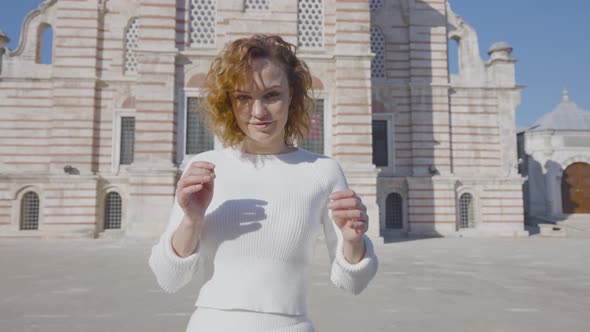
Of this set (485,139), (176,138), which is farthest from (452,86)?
(176,138)

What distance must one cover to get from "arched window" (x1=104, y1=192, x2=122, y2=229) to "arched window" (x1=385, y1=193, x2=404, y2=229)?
37.5 ft

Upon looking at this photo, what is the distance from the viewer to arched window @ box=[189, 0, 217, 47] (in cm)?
1438

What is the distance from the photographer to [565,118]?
24.0 metres

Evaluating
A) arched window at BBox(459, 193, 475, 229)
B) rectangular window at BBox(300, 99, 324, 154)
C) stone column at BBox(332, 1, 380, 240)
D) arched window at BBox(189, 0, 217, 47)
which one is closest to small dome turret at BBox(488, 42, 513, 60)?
arched window at BBox(459, 193, 475, 229)

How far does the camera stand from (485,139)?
57.0 ft

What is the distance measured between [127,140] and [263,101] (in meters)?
16.4

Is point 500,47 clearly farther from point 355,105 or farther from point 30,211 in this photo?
point 30,211

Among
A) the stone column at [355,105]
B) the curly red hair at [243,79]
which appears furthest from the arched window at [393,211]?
the curly red hair at [243,79]

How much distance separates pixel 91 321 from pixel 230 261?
4.27 meters

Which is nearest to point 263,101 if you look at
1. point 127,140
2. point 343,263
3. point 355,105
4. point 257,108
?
point 257,108

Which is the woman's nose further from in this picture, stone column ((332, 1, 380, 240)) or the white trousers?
stone column ((332, 1, 380, 240))

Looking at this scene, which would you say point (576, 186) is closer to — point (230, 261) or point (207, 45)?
point (207, 45)

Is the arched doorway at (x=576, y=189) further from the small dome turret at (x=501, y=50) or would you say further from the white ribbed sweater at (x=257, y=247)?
the white ribbed sweater at (x=257, y=247)

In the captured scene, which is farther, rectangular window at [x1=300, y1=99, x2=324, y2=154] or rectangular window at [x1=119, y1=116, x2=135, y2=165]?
rectangular window at [x1=119, y1=116, x2=135, y2=165]
